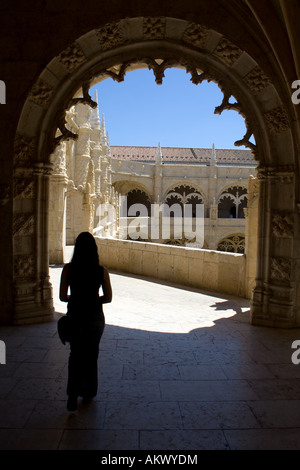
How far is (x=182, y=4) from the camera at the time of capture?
4.43 meters

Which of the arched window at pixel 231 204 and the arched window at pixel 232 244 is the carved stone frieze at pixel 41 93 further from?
the arched window at pixel 231 204

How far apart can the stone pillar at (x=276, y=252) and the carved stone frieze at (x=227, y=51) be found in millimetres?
1386

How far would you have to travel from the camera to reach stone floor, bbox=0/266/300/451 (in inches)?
92.4

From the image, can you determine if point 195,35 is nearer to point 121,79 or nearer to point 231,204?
point 121,79

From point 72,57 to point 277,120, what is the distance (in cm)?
258

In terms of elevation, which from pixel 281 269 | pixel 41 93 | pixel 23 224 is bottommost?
pixel 281 269

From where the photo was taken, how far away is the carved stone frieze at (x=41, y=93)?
4531mm

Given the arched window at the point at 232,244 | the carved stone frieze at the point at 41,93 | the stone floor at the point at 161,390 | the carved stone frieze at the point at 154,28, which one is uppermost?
the carved stone frieze at the point at 154,28

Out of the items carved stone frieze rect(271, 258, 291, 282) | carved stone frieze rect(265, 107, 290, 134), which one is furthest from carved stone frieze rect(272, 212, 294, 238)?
carved stone frieze rect(265, 107, 290, 134)

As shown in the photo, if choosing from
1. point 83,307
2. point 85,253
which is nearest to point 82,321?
point 83,307

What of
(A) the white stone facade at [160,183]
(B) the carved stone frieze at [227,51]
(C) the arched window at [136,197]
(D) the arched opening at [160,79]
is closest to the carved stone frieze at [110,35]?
(D) the arched opening at [160,79]

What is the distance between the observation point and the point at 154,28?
457cm

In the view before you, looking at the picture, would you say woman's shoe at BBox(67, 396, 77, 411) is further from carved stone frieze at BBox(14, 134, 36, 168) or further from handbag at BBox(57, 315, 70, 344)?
carved stone frieze at BBox(14, 134, 36, 168)

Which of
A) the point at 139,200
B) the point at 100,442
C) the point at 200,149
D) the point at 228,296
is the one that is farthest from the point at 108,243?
the point at 200,149
